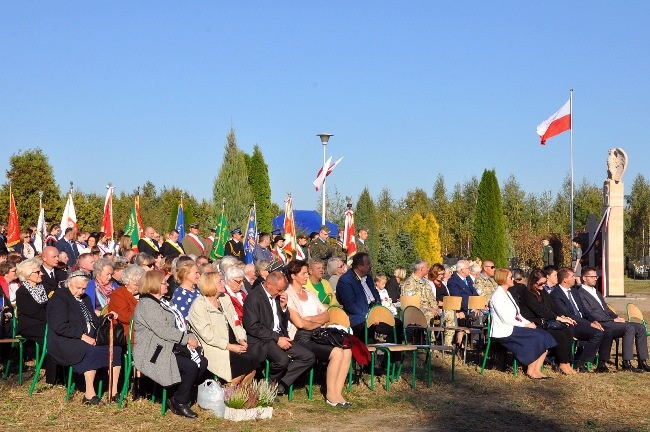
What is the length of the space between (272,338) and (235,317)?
462mm

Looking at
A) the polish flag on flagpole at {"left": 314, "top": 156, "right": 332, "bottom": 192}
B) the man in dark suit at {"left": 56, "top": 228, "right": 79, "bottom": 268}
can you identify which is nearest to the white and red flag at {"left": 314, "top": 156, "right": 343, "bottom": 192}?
the polish flag on flagpole at {"left": 314, "top": 156, "right": 332, "bottom": 192}

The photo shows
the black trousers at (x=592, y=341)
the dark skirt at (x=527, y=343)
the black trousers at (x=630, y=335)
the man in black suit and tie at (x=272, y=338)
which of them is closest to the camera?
the man in black suit and tie at (x=272, y=338)

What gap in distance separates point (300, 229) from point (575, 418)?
2881 cm

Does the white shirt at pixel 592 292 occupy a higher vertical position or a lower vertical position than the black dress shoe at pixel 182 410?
higher

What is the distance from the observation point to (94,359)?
8.96 metres

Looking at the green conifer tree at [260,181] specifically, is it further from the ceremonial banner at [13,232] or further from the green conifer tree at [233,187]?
the ceremonial banner at [13,232]

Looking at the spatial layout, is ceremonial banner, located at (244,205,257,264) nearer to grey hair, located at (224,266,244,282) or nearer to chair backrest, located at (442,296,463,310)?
chair backrest, located at (442,296,463,310)

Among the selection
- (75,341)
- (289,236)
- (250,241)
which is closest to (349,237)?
(289,236)

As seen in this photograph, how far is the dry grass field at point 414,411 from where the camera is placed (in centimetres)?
824

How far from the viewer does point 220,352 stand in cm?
911

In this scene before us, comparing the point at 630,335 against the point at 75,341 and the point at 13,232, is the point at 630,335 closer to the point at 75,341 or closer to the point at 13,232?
the point at 75,341

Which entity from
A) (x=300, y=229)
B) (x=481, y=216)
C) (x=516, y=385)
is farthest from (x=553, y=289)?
(x=300, y=229)

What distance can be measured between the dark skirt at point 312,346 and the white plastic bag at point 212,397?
1.43m

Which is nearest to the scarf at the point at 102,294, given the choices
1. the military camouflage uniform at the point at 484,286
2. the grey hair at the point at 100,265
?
the grey hair at the point at 100,265
